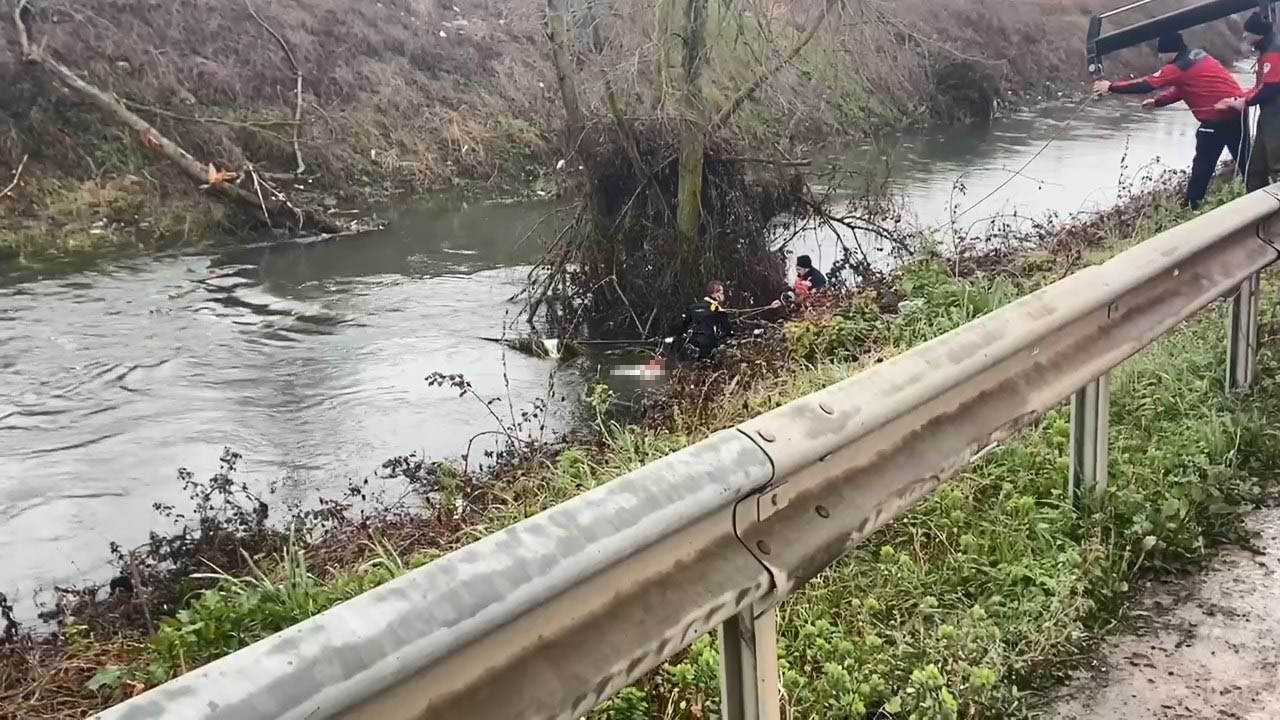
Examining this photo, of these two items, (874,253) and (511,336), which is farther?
(874,253)

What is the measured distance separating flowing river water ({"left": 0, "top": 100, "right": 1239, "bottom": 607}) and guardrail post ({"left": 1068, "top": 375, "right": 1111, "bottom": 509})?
565 centimetres

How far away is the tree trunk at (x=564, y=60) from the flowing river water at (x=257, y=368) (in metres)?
2.31

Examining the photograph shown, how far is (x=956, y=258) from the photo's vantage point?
10.6 m

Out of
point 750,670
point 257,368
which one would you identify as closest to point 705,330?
point 257,368

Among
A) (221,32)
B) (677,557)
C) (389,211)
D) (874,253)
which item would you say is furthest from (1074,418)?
(221,32)

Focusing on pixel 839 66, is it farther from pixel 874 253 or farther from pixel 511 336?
pixel 511 336

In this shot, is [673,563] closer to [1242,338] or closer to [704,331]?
[1242,338]

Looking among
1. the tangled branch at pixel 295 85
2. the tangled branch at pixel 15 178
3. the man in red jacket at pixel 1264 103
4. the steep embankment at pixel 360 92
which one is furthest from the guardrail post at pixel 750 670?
the tangled branch at pixel 295 85

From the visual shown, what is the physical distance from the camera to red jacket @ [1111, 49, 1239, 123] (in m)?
10.6

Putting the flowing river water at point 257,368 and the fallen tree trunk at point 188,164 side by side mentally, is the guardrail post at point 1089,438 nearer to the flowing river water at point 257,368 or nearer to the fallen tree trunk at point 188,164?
the flowing river water at point 257,368

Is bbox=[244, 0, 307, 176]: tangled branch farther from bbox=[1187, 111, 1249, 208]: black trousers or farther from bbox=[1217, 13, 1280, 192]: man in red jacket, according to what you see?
bbox=[1217, 13, 1280, 192]: man in red jacket

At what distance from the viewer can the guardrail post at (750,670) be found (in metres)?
Result: 2.03

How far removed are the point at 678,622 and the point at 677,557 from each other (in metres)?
0.11

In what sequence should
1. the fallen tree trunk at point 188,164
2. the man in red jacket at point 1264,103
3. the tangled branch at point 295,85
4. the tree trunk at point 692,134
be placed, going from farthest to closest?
the tangled branch at point 295,85
the fallen tree trunk at point 188,164
the tree trunk at point 692,134
the man in red jacket at point 1264,103
